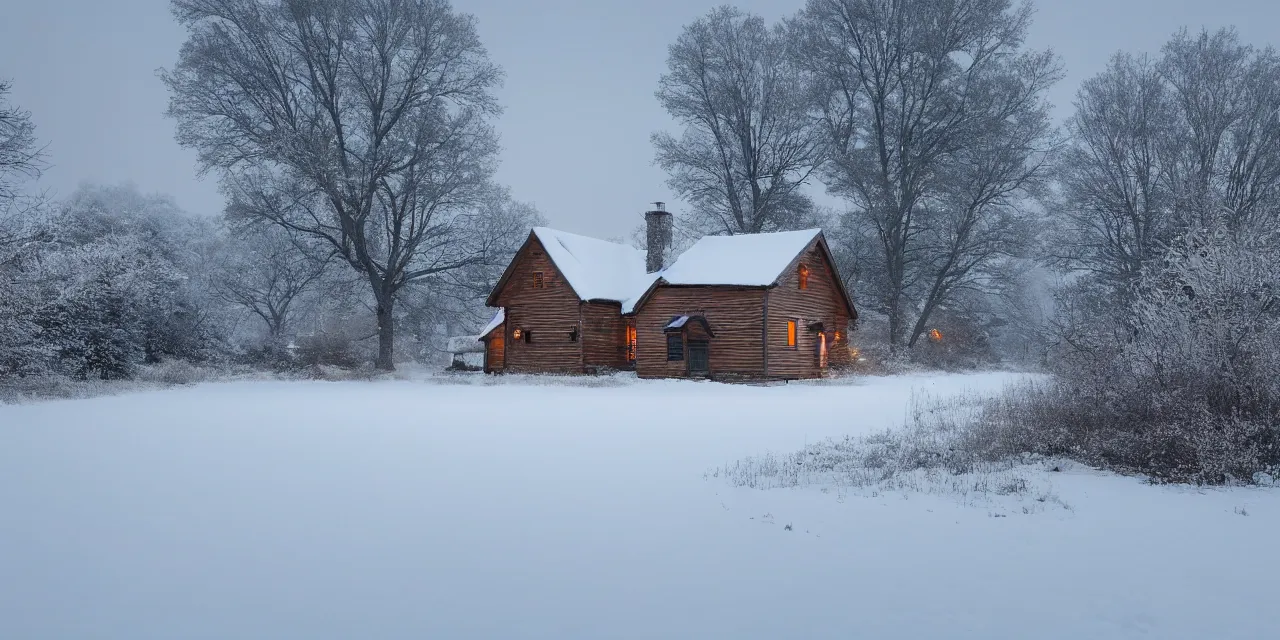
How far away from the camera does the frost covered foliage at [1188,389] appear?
885cm

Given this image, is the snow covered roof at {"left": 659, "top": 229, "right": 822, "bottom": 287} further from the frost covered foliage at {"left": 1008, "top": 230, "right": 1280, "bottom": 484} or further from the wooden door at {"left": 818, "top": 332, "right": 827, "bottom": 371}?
the frost covered foliage at {"left": 1008, "top": 230, "right": 1280, "bottom": 484}

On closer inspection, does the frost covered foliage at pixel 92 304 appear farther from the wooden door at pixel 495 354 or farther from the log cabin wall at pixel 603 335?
the log cabin wall at pixel 603 335

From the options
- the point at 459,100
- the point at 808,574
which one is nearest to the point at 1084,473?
the point at 808,574

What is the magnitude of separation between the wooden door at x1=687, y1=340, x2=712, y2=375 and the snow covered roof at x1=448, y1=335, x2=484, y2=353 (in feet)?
44.9


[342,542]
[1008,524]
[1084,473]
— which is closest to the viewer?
[342,542]

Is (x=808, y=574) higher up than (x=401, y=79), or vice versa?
(x=401, y=79)

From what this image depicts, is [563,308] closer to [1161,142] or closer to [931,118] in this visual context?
[931,118]

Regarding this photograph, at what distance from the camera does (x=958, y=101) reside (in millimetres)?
34094

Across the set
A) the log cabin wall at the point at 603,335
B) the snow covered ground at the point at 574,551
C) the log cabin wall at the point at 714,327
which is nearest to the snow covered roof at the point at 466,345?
the log cabin wall at the point at 603,335

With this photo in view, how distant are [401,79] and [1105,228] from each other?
108 feet

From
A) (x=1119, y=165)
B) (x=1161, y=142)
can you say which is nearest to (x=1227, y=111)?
(x=1161, y=142)

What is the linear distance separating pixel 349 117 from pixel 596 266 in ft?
42.5

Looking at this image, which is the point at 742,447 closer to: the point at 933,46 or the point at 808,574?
the point at 808,574

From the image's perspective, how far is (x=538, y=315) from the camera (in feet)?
111
